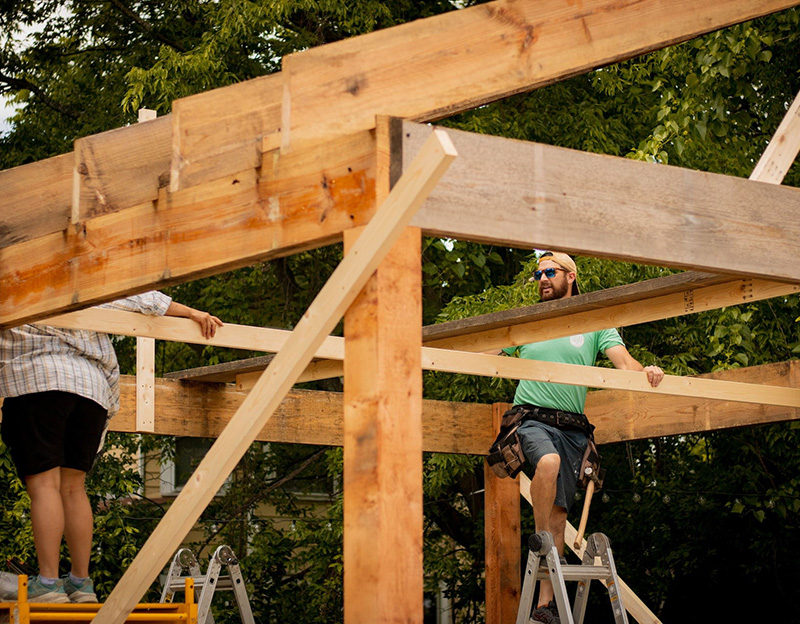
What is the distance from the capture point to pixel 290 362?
298cm

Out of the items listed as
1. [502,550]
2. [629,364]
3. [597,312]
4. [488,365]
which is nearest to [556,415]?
[629,364]

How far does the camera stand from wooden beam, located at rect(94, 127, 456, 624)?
9.08 feet

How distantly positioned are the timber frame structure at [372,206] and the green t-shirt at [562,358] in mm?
2383

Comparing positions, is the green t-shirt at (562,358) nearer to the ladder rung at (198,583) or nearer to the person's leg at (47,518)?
the ladder rung at (198,583)

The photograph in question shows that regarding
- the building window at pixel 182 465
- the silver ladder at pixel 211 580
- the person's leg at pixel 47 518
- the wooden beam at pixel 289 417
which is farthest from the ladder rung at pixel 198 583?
the building window at pixel 182 465

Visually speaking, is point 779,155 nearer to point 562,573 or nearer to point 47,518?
point 562,573

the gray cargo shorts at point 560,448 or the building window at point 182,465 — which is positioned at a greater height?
the building window at point 182,465

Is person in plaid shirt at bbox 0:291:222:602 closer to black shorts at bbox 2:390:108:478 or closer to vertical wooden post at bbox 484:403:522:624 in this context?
black shorts at bbox 2:390:108:478

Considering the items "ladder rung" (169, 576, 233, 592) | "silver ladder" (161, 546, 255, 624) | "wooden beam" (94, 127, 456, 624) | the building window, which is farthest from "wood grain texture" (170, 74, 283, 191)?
the building window

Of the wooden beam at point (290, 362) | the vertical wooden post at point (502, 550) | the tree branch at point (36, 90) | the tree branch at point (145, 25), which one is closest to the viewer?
the wooden beam at point (290, 362)

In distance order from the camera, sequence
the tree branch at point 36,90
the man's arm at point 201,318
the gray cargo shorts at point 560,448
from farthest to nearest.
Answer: the tree branch at point 36,90 < the gray cargo shorts at point 560,448 < the man's arm at point 201,318

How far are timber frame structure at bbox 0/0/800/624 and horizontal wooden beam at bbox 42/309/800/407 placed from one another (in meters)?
0.84

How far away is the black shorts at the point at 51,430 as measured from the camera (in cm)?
416

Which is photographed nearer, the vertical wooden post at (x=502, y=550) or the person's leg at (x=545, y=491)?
the person's leg at (x=545, y=491)
